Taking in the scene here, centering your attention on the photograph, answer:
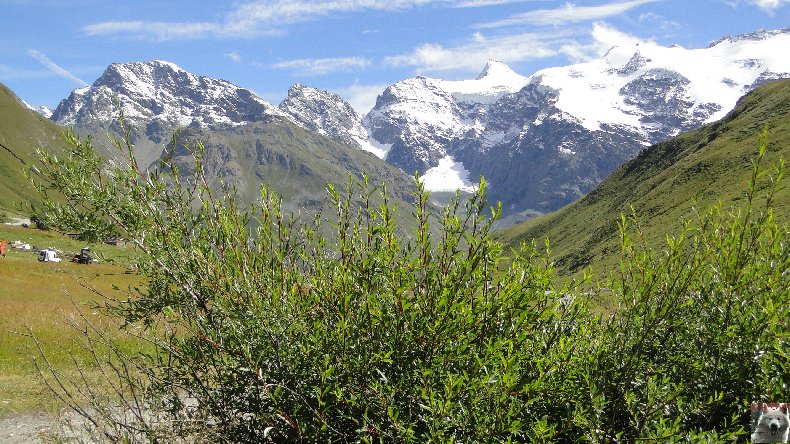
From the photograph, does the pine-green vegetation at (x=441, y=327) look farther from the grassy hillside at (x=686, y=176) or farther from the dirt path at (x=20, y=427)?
the grassy hillside at (x=686, y=176)

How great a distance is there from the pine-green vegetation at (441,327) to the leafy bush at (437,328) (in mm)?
26

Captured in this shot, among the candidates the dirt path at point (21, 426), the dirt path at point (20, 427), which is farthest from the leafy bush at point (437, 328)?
the dirt path at point (20, 427)

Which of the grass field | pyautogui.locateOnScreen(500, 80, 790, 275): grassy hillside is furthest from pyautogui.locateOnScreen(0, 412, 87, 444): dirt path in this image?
pyautogui.locateOnScreen(500, 80, 790, 275): grassy hillside

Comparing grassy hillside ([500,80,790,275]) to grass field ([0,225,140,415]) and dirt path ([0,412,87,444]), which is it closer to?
grass field ([0,225,140,415])

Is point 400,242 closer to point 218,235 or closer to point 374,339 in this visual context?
point 374,339

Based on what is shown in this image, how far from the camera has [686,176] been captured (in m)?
151

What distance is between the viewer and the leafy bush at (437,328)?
532cm

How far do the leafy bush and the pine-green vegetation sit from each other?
0.03 metres

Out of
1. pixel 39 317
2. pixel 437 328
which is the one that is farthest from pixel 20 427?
pixel 437 328

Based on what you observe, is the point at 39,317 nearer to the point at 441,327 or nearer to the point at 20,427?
the point at 20,427

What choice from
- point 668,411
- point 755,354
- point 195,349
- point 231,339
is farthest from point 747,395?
point 195,349

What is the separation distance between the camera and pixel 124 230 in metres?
6.53

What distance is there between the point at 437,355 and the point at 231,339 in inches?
86.7

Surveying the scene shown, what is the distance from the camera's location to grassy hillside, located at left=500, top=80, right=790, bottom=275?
405 ft
